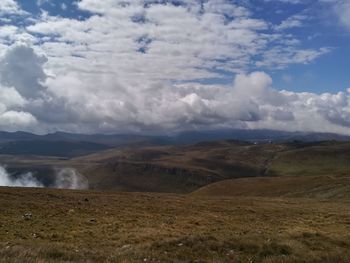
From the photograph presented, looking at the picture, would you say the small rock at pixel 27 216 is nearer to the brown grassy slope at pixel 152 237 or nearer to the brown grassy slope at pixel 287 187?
the brown grassy slope at pixel 152 237

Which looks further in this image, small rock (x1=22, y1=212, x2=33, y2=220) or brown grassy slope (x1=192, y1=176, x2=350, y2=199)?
brown grassy slope (x1=192, y1=176, x2=350, y2=199)

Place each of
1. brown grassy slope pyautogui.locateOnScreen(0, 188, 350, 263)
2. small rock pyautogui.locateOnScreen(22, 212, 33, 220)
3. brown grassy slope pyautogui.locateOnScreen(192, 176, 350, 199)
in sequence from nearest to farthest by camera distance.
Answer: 1. brown grassy slope pyautogui.locateOnScreen(0, 188, 350, 263)
2. small rock pyautogui.locateOnScreen(22, 212, 33, 220)
3. brown grassy slope pyautogui.locateOnScreen(192, 176, 350, 199)

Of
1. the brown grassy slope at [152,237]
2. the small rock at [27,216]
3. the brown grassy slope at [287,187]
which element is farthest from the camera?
the brown grassy slope at [287,187]

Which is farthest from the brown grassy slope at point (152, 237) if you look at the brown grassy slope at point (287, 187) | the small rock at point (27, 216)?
the brown grassy slope at point (287, 187)

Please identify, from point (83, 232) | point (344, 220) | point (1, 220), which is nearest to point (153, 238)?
point (83, 232)

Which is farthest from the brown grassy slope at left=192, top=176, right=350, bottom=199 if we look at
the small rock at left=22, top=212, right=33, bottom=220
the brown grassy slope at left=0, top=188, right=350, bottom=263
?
the small rock at left=22, top=212, right=33, bottom=220

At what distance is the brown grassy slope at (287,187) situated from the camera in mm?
85213

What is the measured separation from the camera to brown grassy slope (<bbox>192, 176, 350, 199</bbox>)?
85213mm

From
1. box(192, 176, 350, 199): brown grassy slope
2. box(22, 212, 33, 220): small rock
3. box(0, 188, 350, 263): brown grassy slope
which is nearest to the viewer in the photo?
box(0, 188, 350, 263): brown grassy slope

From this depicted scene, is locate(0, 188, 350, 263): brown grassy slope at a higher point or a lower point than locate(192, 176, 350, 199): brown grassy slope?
higher

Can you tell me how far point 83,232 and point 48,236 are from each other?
2.67 m

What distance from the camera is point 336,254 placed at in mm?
19594

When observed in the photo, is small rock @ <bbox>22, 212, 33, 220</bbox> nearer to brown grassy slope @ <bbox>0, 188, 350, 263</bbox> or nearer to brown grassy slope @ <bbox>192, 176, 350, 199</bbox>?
brown grassy slope @ <bbox>0, 188, 350, 263</bbox>

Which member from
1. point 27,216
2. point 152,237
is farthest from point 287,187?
point 152,237
